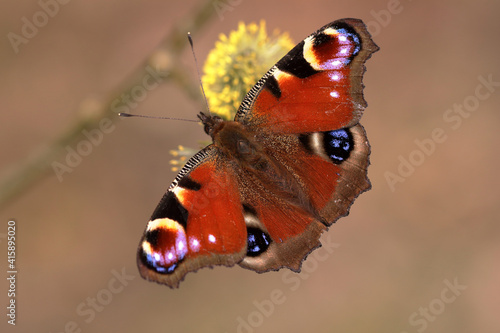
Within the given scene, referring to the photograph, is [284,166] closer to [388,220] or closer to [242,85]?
[242,85]

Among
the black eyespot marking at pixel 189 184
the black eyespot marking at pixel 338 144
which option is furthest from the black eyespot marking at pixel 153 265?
the black eyespot marking at pixel 338 144

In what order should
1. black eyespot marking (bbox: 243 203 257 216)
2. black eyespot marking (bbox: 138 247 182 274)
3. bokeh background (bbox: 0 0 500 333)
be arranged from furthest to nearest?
1. bokeh background (bbox: 0 0 500 333)
2. black eyespot marking (bbox: 243 203 257 216)
3. black eyespot marking (bbox: 138 247 182 274)

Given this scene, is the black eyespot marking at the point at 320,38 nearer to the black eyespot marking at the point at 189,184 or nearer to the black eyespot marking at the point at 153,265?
the black eyespot marking at the point at 189,184

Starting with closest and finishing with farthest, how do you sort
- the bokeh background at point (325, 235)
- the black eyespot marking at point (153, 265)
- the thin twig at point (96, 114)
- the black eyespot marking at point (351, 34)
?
Result: the black eyespot marking at point (153, 265), the black eyespot marking at point (351, 34), the thin twig at point (96, 114), the bokeh background at point (325, 235)

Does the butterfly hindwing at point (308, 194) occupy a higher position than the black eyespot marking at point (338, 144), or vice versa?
the black eyespot marking at point (338, 144)

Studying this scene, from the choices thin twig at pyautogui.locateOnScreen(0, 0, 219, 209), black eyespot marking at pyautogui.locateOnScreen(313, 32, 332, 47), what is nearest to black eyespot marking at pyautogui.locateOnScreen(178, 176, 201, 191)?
thin twig at pyautogui.locateOnScreen(0, 0, 219, 209)

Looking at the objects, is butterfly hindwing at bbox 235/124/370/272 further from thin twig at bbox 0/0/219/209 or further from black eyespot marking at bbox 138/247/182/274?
thin twig at bbox 0/0/219/209

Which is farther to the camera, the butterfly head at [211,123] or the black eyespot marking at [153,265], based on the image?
the butterfly head at [211,123]

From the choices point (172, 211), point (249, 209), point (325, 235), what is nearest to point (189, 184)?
point (172, 211)
